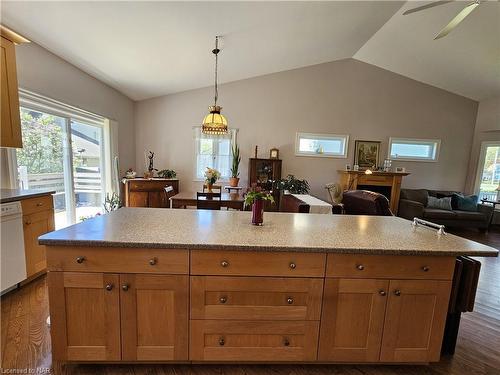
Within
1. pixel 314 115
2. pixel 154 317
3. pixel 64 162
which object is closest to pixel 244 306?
pixel 154 317

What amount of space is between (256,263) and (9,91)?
2646 mm

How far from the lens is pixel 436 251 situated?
1.29 metres

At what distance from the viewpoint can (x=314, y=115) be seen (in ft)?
17.9

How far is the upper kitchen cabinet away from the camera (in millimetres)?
1999

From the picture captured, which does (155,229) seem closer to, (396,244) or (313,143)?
(396,244)

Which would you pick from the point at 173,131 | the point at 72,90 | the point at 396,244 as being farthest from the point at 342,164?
the point at 72,90

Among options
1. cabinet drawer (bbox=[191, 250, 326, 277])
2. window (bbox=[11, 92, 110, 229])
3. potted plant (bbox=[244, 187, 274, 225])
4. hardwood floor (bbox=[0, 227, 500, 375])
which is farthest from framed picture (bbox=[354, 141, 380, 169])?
window (bbox=[11, 92, 110, 229])

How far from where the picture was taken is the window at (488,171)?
5184mm

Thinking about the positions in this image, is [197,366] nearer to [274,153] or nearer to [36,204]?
[36,204]

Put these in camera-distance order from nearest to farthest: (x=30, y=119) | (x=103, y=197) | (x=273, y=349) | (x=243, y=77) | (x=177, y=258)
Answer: (x=177, y=258) → (x=273, y=349) → (x=30, y=119) → (x=103, y=197) → (x=243, y=77)

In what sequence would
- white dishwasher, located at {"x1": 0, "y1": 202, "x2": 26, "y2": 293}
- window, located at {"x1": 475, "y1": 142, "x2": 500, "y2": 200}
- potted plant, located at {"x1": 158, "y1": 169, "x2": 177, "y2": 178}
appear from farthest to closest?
window, located at {"x1": 475, "y1": 142, "x2": 500, "y2": 200}, potted plant, located at {"x1": 158, "y1": 169, "x2": 177, "y2": 178}, white dishwasher, located at {"x1": 0, "y1": 202, "x2": 26, "y2": 293}

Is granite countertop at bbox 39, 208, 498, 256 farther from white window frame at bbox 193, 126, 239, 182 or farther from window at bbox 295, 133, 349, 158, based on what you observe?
window at bbox 295, 133, 349, 158

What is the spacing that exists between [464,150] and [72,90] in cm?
803

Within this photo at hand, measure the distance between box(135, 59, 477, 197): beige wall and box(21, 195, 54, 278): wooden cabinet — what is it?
3.19 m
